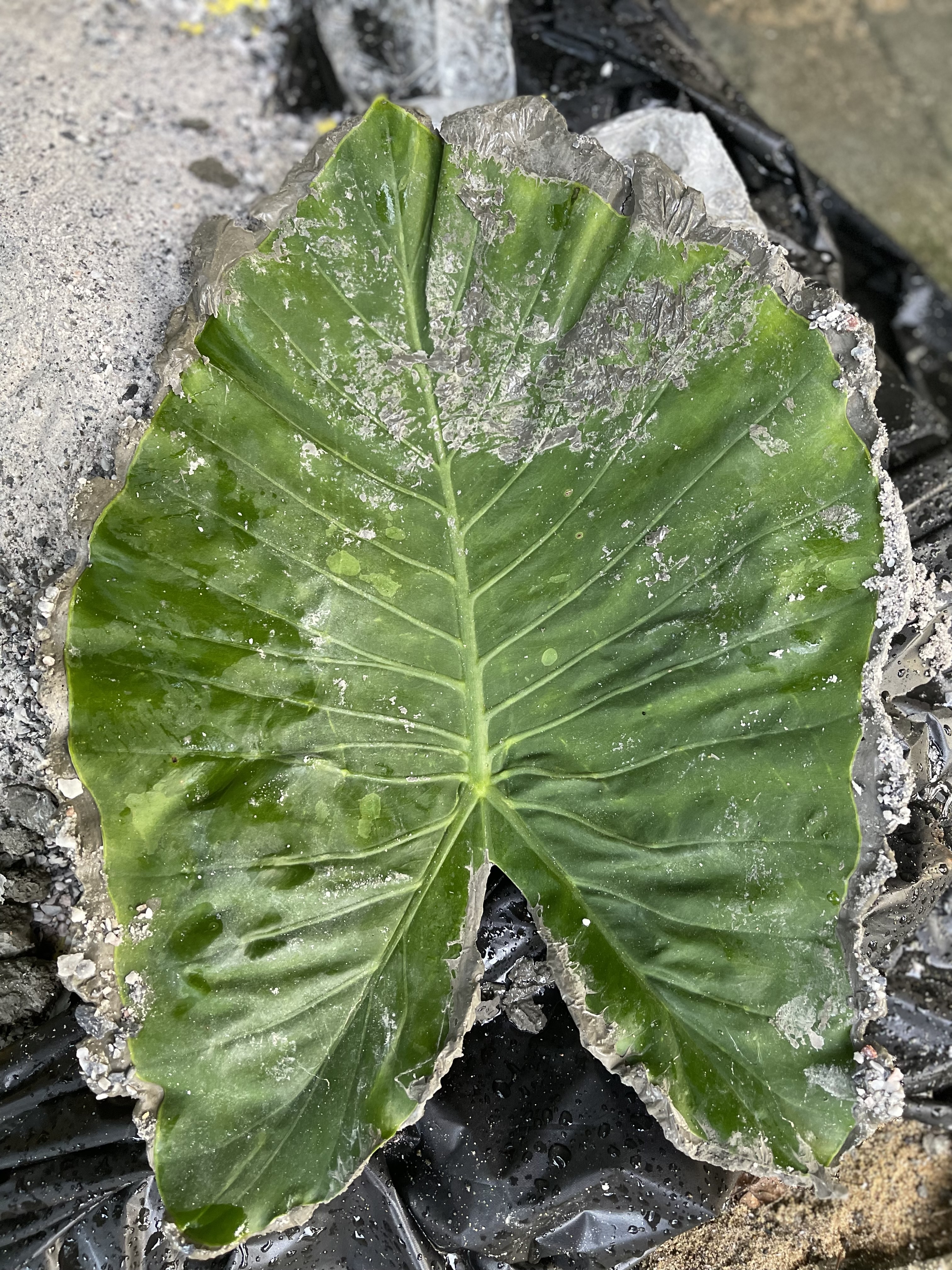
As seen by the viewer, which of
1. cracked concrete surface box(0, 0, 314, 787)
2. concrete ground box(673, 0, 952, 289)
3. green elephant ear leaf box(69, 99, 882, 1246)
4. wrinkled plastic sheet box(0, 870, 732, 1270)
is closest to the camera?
green elephant ear leaf box(69, 99, 882, 1246)

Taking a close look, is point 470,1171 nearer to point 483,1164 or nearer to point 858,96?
point 483,1164

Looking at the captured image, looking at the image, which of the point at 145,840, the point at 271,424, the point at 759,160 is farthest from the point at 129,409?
the point at 759,160

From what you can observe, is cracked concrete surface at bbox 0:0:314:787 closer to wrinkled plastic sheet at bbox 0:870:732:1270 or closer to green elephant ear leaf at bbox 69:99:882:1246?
green elephant ear leaf at bbox 69:99:882:1246

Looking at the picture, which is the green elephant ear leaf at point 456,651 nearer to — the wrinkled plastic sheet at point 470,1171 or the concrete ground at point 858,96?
the wrinkled plastic sheet at point 470,1171

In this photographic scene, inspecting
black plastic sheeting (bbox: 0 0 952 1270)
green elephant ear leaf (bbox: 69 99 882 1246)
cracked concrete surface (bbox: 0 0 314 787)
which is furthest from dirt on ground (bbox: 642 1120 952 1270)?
cracked concrete surface (bbox: 0 0 314 787)

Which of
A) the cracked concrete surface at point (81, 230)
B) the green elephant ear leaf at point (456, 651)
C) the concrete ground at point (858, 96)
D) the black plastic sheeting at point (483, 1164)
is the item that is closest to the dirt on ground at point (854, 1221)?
the black plastic sheeting at point (483, 1164)

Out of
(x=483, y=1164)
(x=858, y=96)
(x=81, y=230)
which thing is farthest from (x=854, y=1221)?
(x=858, y=96)
